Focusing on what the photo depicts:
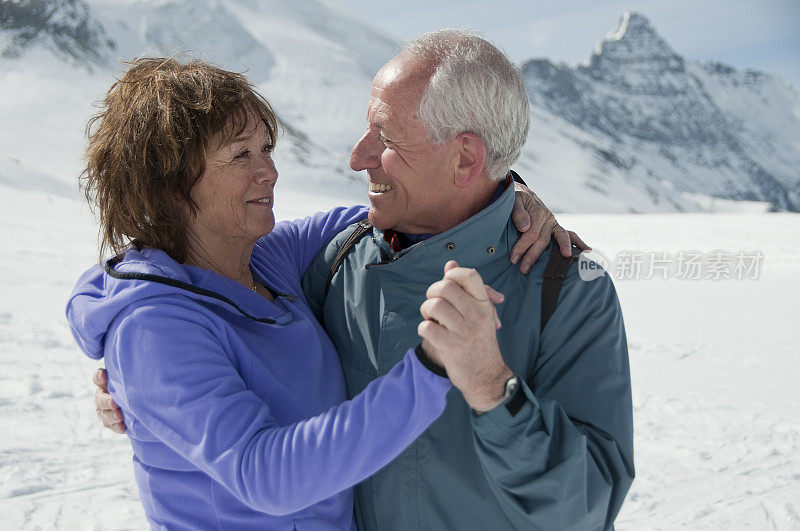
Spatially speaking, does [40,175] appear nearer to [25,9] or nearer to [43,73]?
[43,73]

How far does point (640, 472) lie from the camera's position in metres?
5.10

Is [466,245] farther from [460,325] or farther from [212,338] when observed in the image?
[212,338]

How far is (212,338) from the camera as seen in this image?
1.79 metres

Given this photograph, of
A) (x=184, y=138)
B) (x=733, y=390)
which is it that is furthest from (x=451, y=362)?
(x=733, y=390)

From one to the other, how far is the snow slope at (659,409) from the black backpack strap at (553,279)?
2927 mm

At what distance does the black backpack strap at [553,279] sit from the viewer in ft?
6.70

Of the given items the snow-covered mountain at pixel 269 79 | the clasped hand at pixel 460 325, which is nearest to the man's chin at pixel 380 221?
the clasped hand at pixel 460 325

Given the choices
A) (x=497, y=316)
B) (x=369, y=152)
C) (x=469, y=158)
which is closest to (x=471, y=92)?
(x=469, y=158)

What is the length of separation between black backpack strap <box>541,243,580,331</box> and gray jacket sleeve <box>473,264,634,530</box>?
2cm

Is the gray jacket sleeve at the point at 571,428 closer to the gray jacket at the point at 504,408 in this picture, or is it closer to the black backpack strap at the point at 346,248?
the gray jacket at the point at 504,408

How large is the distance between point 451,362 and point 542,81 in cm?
20770

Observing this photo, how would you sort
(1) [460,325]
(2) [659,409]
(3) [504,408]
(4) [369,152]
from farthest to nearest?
(2) [659,409]
(4) [369,152]
(3) [504,408]
(1) [460,325]

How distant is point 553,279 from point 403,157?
0.62 m

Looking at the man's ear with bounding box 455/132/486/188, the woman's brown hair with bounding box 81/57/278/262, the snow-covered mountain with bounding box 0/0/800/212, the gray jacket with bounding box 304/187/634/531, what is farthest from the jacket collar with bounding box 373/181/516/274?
the snow-covered mountain with bounding box 0/0/800/212
